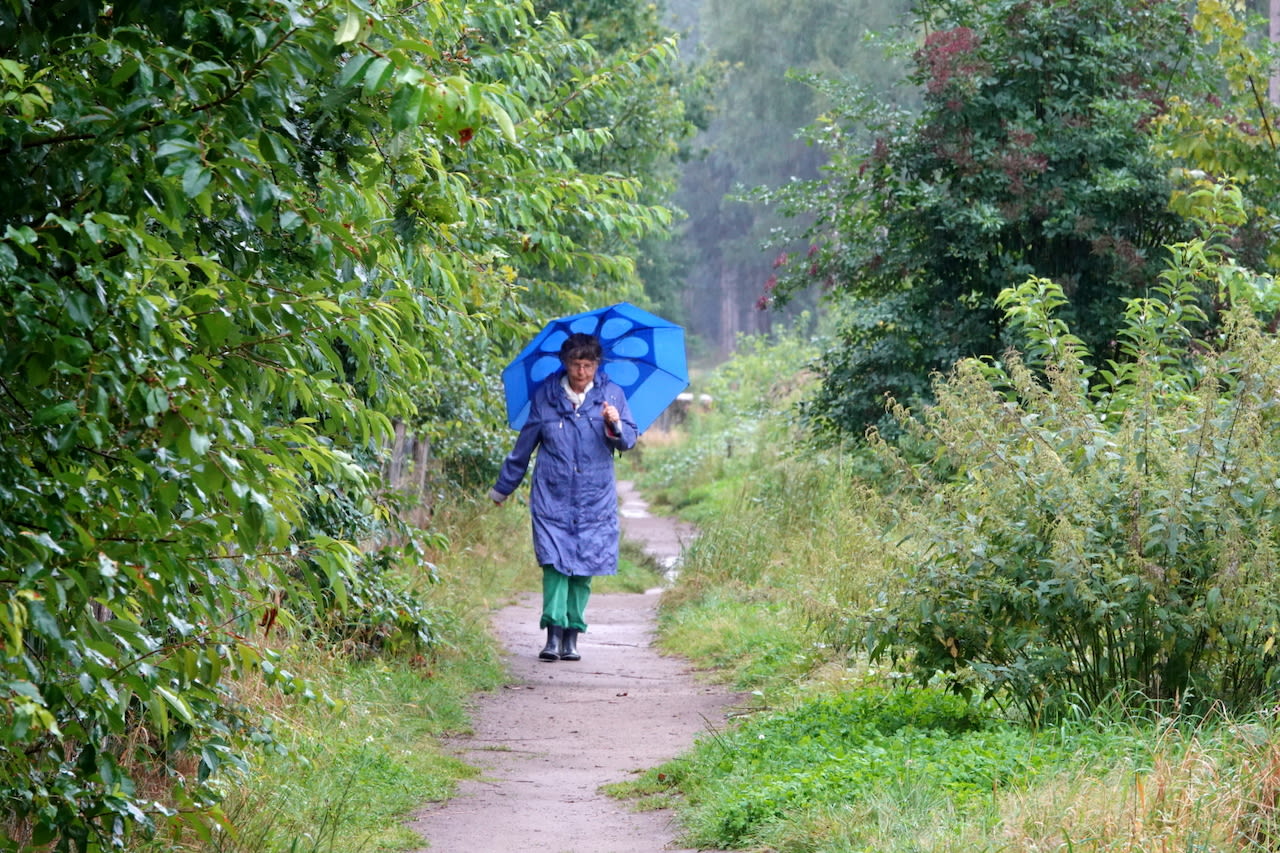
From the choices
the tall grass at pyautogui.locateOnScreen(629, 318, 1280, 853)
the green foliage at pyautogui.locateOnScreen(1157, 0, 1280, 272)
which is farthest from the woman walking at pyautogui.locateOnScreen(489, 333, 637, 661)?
the green foliage at pyautogui.locateOnScreen(1157, 0, 1280, 272)

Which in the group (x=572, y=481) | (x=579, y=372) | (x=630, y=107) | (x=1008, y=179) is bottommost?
(x=572, y=481)

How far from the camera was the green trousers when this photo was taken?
886cm

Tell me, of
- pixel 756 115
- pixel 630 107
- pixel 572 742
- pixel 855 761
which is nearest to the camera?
pixel 855 761

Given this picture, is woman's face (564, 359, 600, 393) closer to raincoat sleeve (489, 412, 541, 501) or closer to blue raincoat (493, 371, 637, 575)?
blue raincoat (493, 371, 637, 575)

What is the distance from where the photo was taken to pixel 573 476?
8.99m

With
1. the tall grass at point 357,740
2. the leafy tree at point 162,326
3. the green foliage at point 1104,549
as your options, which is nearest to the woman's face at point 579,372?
the tall grass at point 357,740

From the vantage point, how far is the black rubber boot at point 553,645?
29.2ft

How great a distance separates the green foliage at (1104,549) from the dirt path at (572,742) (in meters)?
1.33

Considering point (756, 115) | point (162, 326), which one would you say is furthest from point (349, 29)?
point (756, 115)

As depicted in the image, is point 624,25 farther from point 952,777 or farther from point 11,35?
point 11,35

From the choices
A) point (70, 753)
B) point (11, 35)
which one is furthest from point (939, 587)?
point (11, 35)

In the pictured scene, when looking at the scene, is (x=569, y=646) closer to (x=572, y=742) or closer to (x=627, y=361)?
(x=627, y=361)

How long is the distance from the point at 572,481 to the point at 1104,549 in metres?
4.50

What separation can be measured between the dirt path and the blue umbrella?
5.45ft
